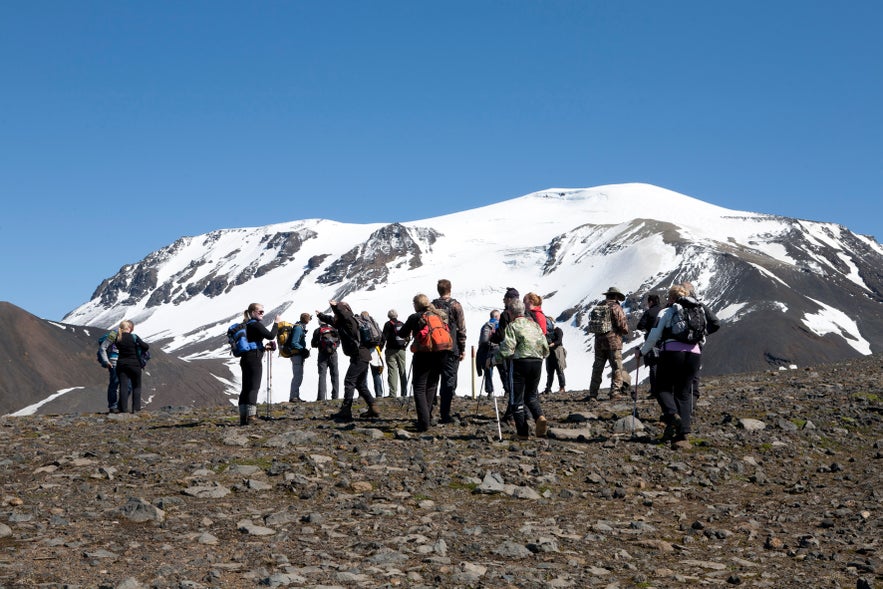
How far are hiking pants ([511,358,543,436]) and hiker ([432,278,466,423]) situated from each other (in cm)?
160

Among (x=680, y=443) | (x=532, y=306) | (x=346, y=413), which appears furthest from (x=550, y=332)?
(x=680, y=443)

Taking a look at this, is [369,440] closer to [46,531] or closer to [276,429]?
[276,429]

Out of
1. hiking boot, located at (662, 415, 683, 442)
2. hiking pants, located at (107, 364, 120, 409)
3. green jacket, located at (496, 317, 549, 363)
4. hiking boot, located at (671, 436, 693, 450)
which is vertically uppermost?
green jacket, located at (496, 317, 549, 363)

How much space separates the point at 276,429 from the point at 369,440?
8.24 feet

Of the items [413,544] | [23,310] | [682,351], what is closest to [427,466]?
[413,544]

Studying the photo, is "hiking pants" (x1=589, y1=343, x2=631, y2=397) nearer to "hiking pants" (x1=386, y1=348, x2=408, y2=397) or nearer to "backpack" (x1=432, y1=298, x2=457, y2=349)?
"backpack" (x1=432, y1=298, x2=457, y2=349)

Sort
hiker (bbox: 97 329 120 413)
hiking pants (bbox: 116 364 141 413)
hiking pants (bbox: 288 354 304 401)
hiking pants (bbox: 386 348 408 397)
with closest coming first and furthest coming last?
hiking pants (bbox: 116 364 141 413) → hiker (bbox: 97 329 120 413) → hiking pants (bbox: 386 348 408 397) → hiking pants (bbox: 288 354 304 401)

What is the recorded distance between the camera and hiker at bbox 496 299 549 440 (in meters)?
15.7

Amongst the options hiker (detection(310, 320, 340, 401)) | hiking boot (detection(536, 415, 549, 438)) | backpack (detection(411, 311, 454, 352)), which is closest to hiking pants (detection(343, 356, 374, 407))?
backpack (detection(411, 311, 454, 352))

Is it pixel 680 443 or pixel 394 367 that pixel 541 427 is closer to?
pixel 680 443

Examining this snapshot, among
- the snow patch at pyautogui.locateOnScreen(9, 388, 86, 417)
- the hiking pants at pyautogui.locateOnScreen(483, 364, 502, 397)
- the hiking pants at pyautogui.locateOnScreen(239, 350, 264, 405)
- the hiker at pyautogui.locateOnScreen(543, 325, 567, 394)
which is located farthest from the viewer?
the snow patch at pyautogui.locateOnScreen(9, 388, 86, 417)

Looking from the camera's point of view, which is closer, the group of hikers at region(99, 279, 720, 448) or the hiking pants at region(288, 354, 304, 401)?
the group of hikers at region(99, 279, 720, 448)

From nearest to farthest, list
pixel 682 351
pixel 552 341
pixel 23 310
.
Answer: pixel 682 351, pixel 552 341, pixel 23 310

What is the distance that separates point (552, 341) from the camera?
2470 cm
